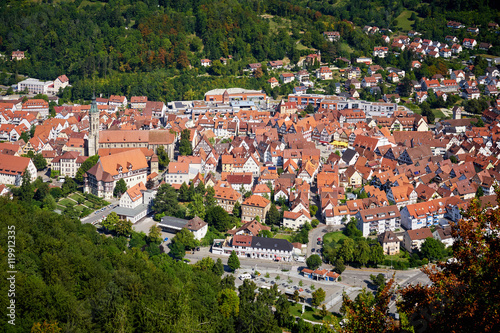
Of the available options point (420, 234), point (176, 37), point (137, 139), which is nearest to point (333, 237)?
point (420, 234)

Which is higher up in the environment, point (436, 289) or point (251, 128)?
point (436, 289)

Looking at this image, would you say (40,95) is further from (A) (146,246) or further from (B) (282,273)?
(B) (282,273)

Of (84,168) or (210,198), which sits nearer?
(210,198)

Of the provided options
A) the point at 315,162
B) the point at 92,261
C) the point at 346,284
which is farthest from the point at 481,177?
the point at 92,261

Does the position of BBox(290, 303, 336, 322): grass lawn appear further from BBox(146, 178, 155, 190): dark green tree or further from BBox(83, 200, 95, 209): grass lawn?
BBox(83, 200, 95, 209): grass lawn

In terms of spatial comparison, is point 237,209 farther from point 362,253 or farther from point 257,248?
point 362,253

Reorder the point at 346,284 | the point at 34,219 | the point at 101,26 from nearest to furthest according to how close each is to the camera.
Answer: the point at 34,219 → the point at 346,284 → the point at 101,26
